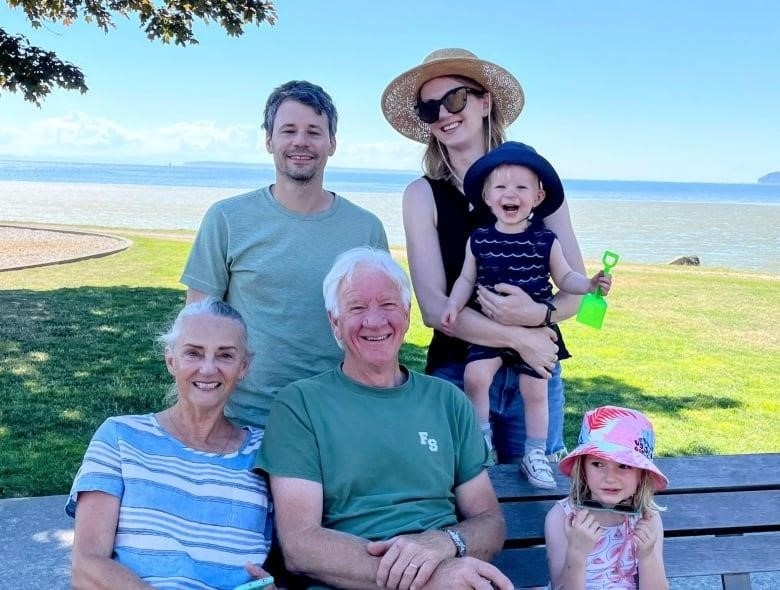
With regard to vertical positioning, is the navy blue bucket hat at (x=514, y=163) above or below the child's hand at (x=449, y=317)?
above

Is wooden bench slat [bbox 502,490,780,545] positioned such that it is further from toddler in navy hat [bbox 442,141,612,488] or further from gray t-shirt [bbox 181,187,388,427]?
gray t-shirt [bbox 181,187,388,427]

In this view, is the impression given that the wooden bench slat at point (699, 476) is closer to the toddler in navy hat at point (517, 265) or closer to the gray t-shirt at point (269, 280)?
the toddler in navy hat at point (517, 265)

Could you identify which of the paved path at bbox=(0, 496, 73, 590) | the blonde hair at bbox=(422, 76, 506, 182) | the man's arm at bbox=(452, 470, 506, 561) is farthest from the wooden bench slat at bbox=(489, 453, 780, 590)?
the paved path at bbox=(0, 496, 73, 590)

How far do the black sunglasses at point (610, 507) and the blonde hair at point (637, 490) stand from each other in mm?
13

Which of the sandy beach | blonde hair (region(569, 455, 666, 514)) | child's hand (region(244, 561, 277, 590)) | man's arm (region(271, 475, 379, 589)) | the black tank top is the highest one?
the black tank top

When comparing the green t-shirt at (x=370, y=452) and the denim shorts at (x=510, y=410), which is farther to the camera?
the denim shorts at (x=510, y=410)

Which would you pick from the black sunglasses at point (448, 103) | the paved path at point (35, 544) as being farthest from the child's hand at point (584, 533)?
the paved path at point (35, 544)

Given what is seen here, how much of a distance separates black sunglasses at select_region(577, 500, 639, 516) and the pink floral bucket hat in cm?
12

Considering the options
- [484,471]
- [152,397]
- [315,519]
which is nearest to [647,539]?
[484,471]

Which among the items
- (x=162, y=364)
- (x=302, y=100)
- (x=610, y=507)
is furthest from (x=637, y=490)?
(x=162, y=364)

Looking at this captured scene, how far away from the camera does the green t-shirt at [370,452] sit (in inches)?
112

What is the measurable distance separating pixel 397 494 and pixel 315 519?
317mm

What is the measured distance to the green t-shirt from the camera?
2852 mm

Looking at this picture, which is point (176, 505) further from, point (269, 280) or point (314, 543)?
point (269, 280)
